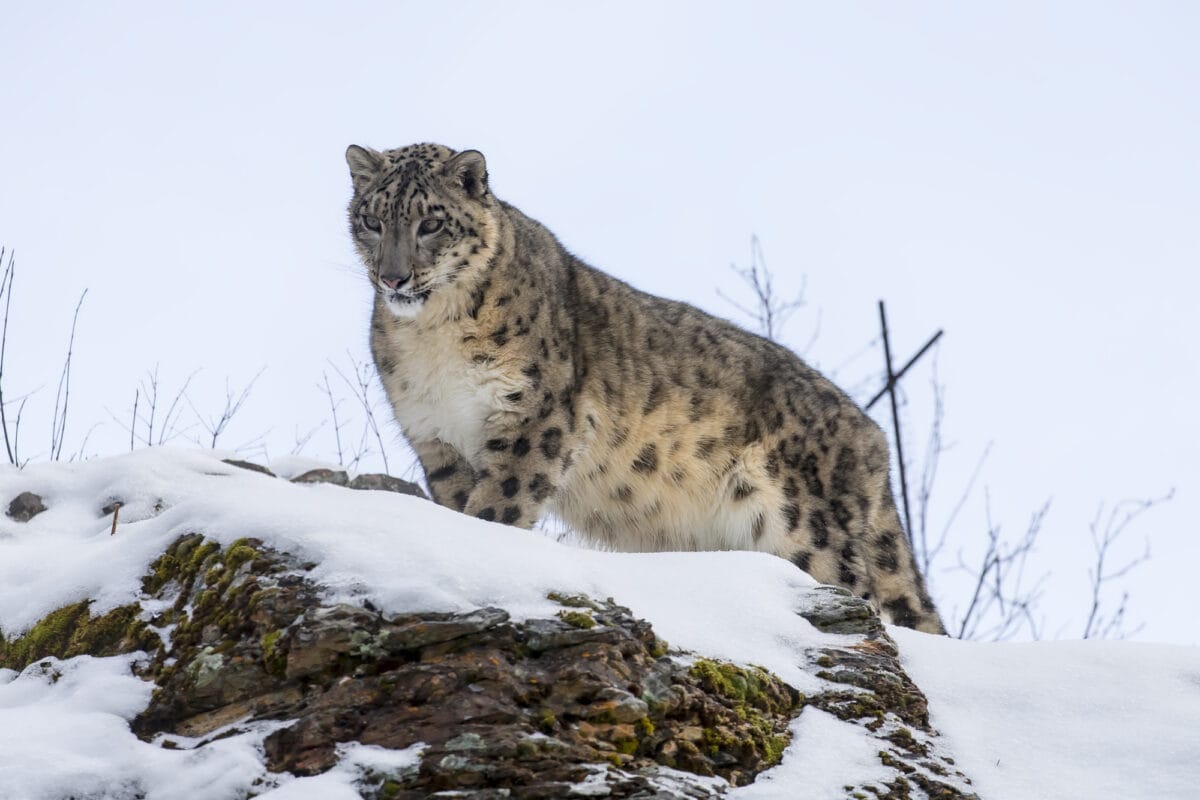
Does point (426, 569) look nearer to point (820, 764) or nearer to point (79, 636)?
point (79, 636)

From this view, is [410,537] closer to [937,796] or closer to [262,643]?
[262,643]

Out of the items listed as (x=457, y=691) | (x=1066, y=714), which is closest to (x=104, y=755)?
(x=457, y=691)

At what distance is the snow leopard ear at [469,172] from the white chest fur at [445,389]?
0.95 meters

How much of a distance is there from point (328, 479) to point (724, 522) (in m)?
2.42

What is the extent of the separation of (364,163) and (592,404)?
1.97 m

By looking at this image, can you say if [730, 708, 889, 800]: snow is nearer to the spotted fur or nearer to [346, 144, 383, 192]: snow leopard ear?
the spotted fur

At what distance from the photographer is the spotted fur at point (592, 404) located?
710cm

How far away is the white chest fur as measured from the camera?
706 cm

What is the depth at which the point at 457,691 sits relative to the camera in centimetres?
370

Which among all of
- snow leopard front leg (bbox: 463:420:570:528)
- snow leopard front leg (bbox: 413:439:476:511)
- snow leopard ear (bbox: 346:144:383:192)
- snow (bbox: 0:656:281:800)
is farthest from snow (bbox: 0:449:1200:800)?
snow leopard ear (bbox: 346:144:383:192)

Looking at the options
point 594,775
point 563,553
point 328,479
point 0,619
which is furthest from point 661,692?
point 328,479

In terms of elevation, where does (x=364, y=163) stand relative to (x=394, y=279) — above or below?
above

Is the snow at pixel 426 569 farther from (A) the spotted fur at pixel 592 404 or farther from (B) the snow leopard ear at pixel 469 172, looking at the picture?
(B) the snow leopard ear at pixel 469 172

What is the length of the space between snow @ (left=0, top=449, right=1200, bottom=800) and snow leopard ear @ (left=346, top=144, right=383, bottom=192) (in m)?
2.73
